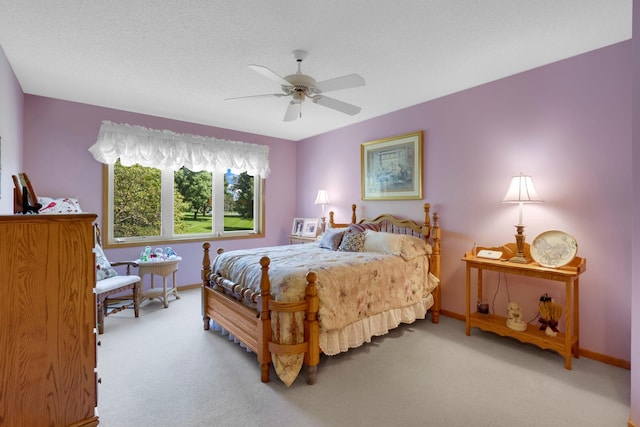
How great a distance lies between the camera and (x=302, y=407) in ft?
6.64

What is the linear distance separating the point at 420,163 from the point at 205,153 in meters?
3.36

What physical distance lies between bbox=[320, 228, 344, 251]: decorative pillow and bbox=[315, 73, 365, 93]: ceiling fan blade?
1.95 m

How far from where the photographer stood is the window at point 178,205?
4344 mm

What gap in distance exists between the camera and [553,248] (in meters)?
2.70

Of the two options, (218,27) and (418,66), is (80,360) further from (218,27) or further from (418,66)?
(418,66)

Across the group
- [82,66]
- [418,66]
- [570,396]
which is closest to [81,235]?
[82,66]

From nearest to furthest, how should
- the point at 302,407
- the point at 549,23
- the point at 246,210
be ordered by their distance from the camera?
the point at 302,407 → the point at 549,23 → the point at 246,210

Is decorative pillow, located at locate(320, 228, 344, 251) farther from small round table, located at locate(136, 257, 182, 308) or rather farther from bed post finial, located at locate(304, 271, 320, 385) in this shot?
small round table, located at locate(136, 257, 182, 308)

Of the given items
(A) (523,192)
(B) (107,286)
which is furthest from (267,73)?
(B) (107,286)

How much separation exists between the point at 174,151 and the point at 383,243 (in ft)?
11.3

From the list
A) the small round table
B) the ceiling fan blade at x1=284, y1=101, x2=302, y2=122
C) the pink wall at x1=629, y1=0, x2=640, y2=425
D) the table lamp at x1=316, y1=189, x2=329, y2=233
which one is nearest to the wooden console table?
the pink wall at x1=629, y1=0, x2=640, y2=425

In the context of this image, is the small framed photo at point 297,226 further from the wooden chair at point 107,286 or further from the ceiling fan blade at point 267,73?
the ceiling fan blade at point 267,73

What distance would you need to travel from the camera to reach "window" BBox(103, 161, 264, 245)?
434 cm

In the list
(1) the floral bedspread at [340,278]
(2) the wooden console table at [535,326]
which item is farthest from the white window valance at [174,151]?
(2) the wooden console table at [535,326]
